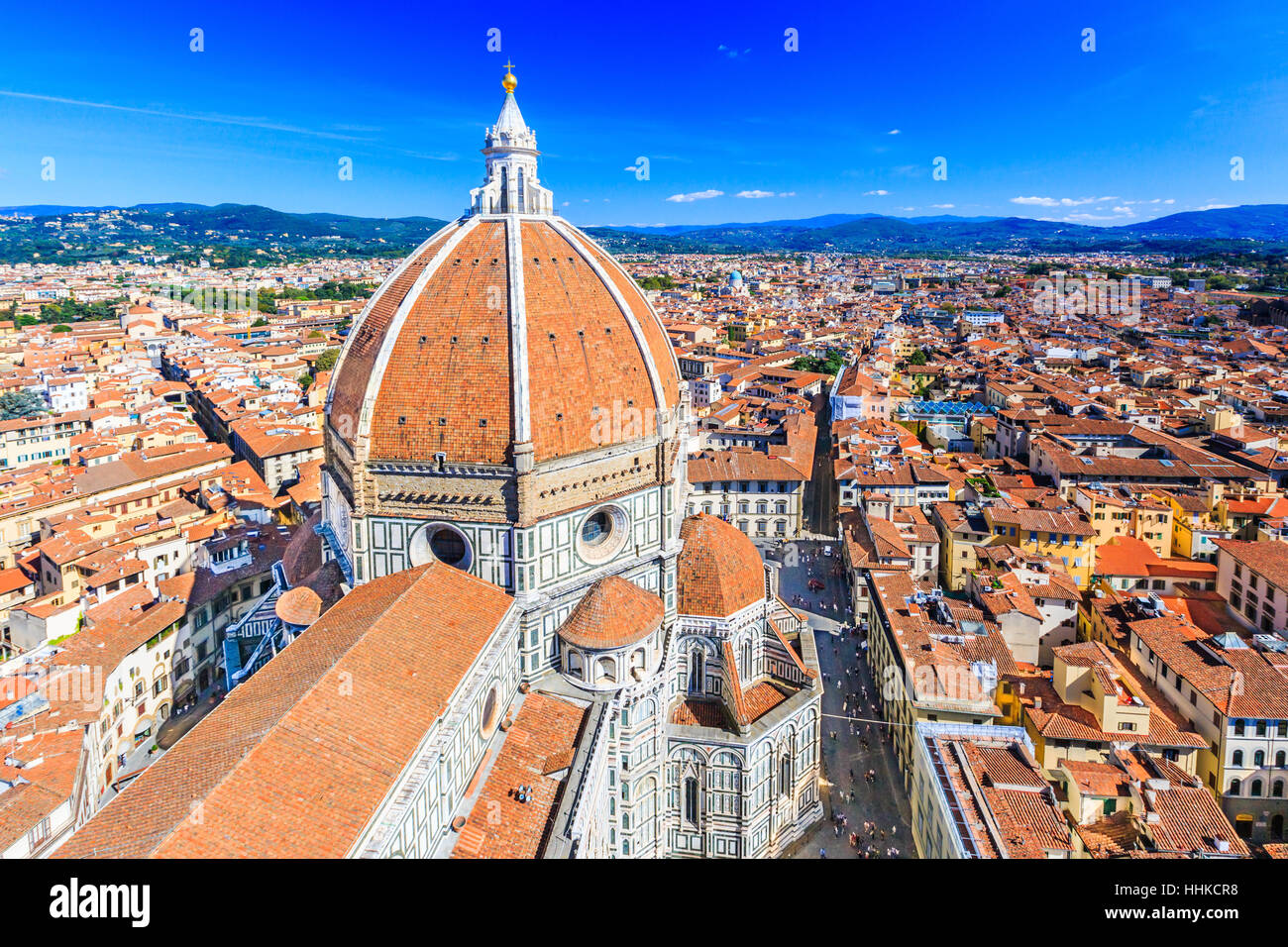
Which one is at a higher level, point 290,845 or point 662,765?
point 290,845

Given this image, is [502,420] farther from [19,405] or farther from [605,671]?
[19,405]

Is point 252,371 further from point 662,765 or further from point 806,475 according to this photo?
point 662,765

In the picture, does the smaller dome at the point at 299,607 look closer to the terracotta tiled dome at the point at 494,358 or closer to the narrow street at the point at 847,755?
the terracotta tiled dome at the point at 494,358

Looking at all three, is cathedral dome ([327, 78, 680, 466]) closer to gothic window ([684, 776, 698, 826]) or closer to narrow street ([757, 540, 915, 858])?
gothic window ([684, 776, 698, 826])

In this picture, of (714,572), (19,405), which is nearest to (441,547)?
(714,572)

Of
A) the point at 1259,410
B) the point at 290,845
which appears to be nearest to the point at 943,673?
the point at 290,845
